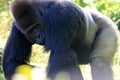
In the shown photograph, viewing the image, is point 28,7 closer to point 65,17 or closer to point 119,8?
point 65,17

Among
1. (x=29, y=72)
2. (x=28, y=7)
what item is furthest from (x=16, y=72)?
(x=28, y=7)

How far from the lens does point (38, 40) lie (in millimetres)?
3008

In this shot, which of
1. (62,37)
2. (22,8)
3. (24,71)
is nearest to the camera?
(62,37)

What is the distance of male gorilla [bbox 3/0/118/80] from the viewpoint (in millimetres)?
2814

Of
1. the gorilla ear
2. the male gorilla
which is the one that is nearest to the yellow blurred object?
the male gorilla

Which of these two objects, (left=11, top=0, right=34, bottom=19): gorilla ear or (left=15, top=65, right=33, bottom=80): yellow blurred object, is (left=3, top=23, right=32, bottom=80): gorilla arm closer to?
(left=15, top=65, right=33, bottom=80): yellow blurred object

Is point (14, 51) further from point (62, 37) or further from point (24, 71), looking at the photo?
point (62, 37)

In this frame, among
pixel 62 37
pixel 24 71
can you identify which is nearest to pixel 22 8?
pixel 62 37

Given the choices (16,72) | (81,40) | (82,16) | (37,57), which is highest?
(82,16)

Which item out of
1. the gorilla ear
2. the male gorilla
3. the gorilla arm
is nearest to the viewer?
the male gorilla

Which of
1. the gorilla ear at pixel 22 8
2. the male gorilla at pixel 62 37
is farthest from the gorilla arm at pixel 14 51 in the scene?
the gorilla ear at pixel 22 8

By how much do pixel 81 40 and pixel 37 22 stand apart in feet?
1.30

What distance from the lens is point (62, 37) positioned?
280 cm

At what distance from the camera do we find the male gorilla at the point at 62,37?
2814 mm
